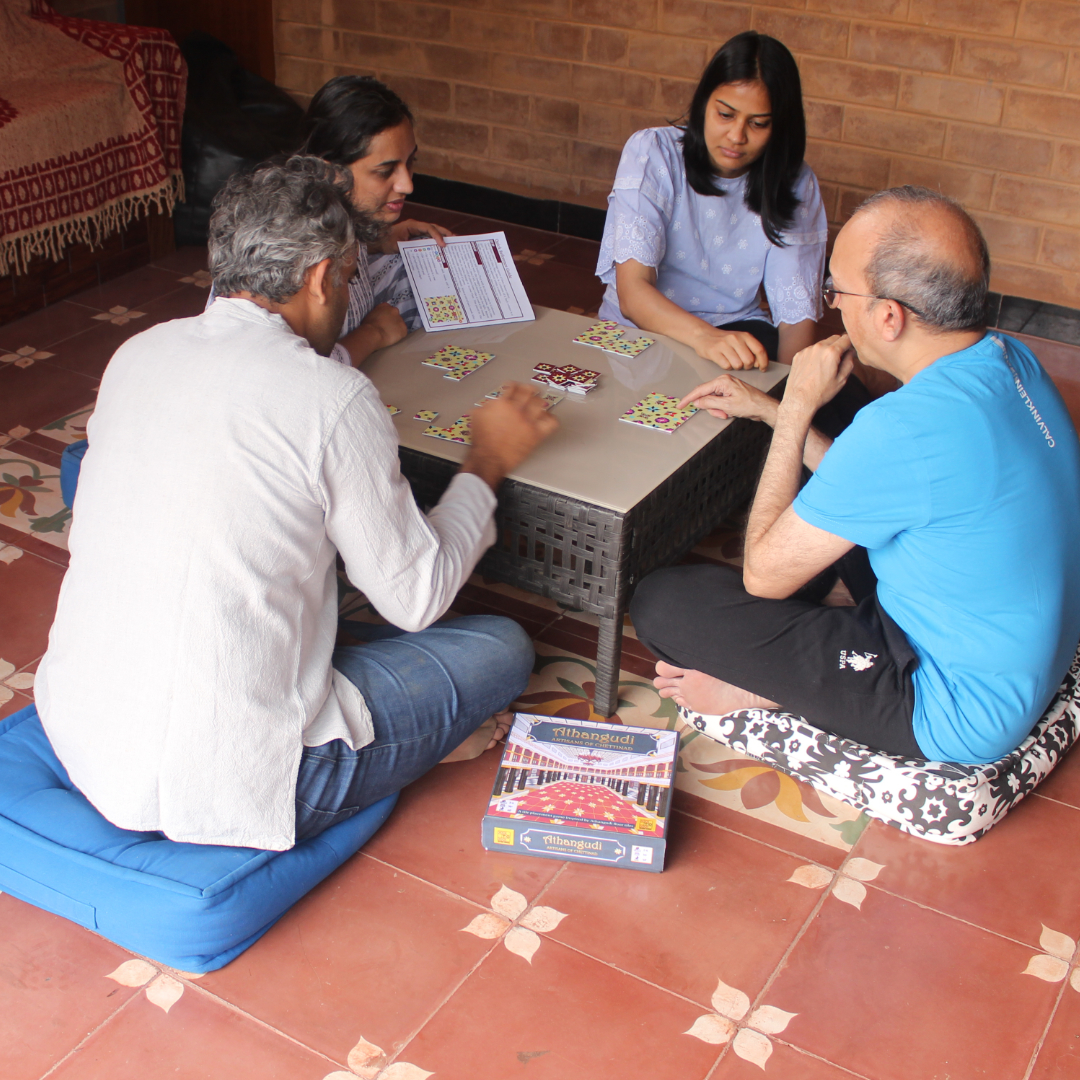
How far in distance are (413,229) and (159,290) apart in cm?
167

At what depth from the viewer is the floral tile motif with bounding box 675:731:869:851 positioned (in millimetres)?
2023

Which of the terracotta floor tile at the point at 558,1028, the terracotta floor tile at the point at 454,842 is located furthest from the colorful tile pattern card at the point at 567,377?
the terracotta floor tile at the point at 558,1028

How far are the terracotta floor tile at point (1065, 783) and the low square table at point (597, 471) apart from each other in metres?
0.78

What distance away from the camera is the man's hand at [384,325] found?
2490 millimetres

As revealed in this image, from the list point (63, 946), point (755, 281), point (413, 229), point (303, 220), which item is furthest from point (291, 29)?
point (63, 946)

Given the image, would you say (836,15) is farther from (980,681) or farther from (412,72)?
(980,681)

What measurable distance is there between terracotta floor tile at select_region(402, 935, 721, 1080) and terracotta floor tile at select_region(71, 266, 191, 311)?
296 cm

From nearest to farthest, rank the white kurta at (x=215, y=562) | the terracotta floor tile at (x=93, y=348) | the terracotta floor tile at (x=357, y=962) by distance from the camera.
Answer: the white kurta at (x=215, y=562) < the terracotta floor tile at (x=357, y=962) < the terracotta floor tile at (x=93, y=348)

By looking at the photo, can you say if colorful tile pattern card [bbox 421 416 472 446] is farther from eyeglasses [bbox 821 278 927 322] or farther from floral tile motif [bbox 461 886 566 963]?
floral tile motif [bbox 461 886 566 963]

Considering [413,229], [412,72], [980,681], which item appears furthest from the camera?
[412,72]

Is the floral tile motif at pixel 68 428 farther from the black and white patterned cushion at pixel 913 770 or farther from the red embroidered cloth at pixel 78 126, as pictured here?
the black and white patterned cushion at pixel 913 770

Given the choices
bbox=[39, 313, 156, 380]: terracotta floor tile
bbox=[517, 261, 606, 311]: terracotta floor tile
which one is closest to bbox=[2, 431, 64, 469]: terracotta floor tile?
bbox=[39, 313, 156, 380]: terracotta floor tile

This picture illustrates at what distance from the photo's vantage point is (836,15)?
4055 millimetres

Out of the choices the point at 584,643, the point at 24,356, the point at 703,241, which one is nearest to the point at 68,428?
the point at 24,356
